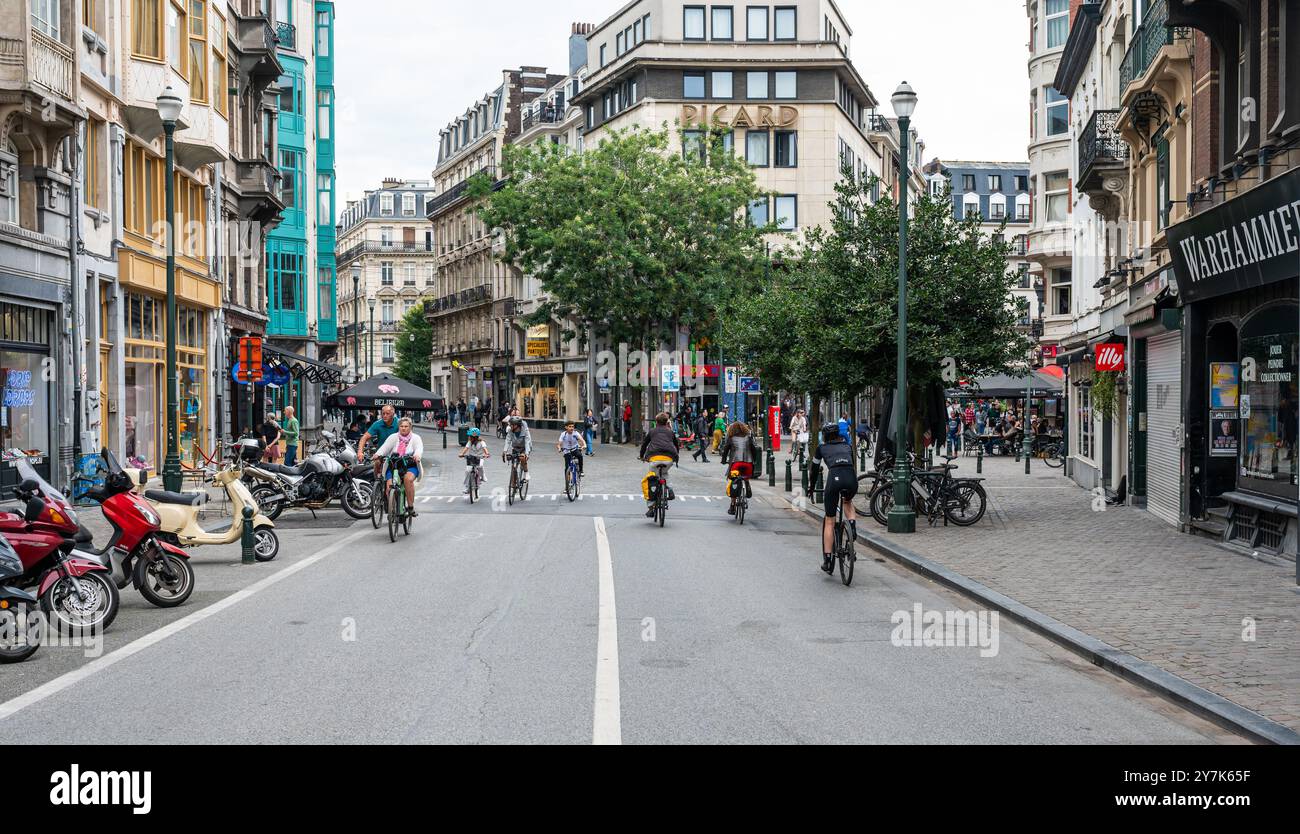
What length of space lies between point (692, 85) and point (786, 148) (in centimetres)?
557

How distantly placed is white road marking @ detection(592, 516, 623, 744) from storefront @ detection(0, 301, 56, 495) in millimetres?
11756

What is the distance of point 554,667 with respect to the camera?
29.2ft

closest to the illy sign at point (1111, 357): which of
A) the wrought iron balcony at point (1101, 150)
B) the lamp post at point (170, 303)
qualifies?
the wrought iron balcony at point (1101, 150)

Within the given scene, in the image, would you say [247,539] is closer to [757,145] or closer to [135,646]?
[135,646]

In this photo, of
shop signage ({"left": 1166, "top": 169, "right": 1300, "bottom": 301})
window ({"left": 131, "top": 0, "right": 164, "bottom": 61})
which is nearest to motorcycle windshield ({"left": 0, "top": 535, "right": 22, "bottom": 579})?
shop signage ({"left": 1166, "top": 169, "right": 1300, "bottom": 301})

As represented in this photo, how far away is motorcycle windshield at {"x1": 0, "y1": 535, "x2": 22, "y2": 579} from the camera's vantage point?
30.6 feet

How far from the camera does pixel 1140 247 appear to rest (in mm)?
25109

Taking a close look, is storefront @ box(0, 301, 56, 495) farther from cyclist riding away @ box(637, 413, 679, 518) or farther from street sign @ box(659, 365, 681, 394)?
street sign @ box(659, 365, 681, 394)

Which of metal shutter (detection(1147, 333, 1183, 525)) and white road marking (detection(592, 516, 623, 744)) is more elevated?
metal shutter (detection(1147, 333, 1183, 525))

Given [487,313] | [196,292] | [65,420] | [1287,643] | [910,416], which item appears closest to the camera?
[1287,643]
